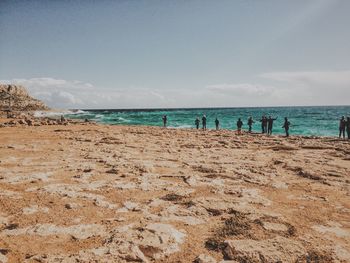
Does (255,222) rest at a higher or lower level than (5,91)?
lower

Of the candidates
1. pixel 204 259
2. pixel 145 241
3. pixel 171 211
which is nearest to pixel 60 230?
pixel 145 241

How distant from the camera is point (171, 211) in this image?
18.5 feet

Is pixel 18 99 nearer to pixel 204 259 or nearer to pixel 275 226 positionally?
pixel 275 226

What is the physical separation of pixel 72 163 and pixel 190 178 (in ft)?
13.8

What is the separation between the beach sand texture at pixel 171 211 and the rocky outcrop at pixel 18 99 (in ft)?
279

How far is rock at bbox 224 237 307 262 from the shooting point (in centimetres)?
398

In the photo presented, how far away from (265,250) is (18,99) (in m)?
103

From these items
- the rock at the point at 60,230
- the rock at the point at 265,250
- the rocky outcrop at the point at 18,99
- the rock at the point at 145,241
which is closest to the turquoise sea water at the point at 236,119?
the rocky outcrop at the point at 18,99

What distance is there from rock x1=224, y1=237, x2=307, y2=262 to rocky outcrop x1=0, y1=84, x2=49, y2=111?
8973cm

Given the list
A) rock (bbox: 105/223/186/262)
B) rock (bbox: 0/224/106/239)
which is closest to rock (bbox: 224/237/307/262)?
rock (bbox: 105/223/186/262)

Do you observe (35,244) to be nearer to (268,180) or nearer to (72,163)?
(72,163)

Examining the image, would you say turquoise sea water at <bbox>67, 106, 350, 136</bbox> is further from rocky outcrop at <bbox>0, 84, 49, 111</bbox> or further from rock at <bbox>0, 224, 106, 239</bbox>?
rock at <bbox>0, 224, 106, 239</bbox>

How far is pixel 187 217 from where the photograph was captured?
540 cm

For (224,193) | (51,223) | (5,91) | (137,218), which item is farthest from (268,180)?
(5,91)
